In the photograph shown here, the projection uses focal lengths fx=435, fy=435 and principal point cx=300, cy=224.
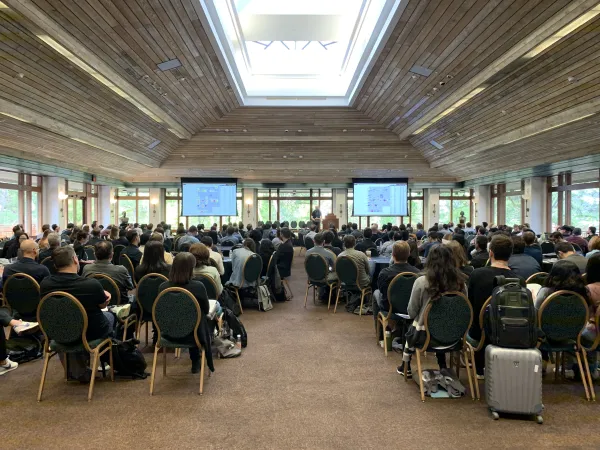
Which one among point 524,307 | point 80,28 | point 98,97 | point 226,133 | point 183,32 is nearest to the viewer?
point 524,307

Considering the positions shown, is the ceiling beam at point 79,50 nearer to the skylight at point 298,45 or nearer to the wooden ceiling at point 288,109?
the wooden ceiling at point 288,109

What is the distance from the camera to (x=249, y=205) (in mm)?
24062

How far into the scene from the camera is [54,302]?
338 centimetres

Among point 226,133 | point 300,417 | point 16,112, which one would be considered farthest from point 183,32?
point 226,133

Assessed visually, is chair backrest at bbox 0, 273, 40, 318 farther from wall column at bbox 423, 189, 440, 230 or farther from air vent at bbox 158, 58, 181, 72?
wall column at bbox 423, 189, 440, 230

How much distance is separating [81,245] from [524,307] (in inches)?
263

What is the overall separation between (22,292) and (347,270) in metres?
4.19

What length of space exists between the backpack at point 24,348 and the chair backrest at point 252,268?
2832 millimetres

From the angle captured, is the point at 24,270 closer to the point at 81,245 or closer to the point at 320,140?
the point at 81,245

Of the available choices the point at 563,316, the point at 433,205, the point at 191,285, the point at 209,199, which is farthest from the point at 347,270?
the point at 433,205

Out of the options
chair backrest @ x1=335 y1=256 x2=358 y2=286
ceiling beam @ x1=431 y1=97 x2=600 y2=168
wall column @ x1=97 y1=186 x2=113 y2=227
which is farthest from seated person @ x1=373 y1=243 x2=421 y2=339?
wall column @ x1=97 y1=186 x2=113 y2=227

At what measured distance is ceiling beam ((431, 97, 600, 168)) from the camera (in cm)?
844

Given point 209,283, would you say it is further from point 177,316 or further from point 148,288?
point 177,316

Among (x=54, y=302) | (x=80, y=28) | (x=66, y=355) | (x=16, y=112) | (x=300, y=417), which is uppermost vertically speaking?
(x=80, y=28)
